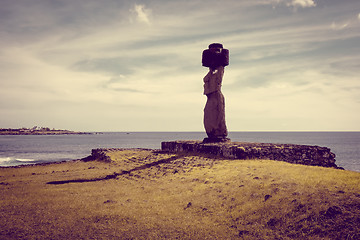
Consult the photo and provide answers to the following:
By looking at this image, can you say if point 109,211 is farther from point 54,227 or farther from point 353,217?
point 353,217

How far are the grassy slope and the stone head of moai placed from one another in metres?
8.46

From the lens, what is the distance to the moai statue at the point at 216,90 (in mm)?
19500

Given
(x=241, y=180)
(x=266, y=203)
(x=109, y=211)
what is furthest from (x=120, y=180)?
(x=266, y=203)

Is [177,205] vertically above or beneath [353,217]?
beneath

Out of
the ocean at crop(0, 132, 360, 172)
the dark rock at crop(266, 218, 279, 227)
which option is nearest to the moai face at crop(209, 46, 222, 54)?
the dark rock at crop(266, 218, 279, 227)

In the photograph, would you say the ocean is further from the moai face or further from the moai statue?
the moai face

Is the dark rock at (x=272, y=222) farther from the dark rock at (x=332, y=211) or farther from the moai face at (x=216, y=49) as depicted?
the moai face at (x=216, y=49)

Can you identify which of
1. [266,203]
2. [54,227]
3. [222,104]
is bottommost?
[54,227]

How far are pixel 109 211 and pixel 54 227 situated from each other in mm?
1868

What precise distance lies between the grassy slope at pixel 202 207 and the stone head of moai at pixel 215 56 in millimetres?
8458

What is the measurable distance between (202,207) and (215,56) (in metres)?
12.5

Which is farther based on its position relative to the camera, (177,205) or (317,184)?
(177,205)

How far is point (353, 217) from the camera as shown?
247 inches

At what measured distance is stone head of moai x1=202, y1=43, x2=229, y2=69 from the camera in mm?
19406
